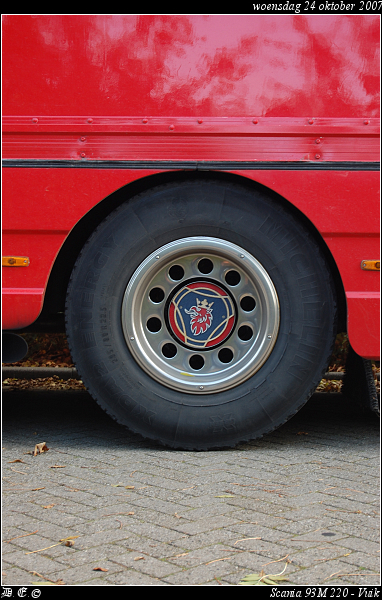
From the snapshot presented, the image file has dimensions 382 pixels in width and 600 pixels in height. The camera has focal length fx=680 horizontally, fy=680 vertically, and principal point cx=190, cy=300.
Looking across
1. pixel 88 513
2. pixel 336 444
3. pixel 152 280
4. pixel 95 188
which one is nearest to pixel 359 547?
pixel 88 513

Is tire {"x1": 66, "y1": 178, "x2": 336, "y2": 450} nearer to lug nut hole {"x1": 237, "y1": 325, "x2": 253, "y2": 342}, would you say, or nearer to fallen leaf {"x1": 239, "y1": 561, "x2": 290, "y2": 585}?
lug nut hole {"x1": 237, "y1": 325, "x2": 253, "y2": 342}

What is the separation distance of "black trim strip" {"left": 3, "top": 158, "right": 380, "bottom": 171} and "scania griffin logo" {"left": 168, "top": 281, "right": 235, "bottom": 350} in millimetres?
556

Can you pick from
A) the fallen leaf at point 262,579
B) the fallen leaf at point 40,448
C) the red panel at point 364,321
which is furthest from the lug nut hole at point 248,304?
the fallen leaf at point 262,579

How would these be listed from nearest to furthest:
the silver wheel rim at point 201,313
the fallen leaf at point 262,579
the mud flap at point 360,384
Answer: the fallen leaf at point 262,579
the silver wheel rim at point 201,313
the mud flap at point 360,384

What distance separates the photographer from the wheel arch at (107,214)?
3.21m

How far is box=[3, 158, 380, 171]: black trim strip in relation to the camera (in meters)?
3.10

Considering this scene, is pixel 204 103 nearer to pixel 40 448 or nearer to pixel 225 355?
pixel 225 355

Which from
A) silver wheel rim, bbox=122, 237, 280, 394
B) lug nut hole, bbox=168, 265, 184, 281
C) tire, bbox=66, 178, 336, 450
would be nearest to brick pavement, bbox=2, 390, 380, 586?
tire, bbox=66, 178, 336, 450

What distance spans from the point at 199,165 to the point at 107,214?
531 millimetres

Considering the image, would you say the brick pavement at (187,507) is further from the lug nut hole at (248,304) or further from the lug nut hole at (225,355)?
the lug nut hole at (248,304)

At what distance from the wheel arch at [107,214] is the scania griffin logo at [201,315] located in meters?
0.50

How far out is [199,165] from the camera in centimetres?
311

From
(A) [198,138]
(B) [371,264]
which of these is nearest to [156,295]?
(A) [198,138]

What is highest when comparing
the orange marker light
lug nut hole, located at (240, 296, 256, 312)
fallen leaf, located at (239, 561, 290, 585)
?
the orange marker light
